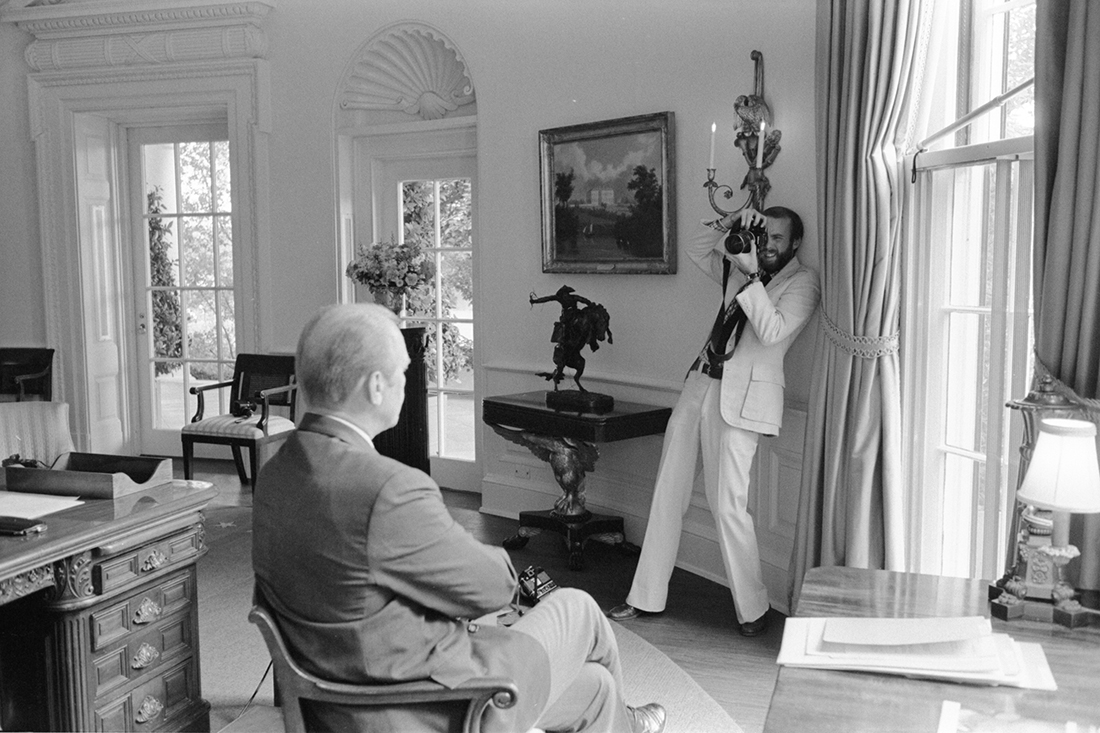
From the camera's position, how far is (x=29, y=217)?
7840mm

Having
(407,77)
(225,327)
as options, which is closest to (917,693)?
(407,77)

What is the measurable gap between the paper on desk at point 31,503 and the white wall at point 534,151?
9.91ft

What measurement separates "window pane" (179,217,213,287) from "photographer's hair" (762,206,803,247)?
15.3ft

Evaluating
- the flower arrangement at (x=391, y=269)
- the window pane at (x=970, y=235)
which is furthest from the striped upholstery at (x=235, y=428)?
the window pane at (x=970, y=235)

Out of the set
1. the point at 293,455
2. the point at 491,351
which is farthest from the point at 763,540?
the point at 293,455

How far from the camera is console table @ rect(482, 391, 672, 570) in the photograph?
17.6 ft

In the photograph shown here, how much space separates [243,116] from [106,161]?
1.36 meters

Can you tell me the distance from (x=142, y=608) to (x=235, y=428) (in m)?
3.49

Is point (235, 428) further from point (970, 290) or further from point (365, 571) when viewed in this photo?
point (365, 571)

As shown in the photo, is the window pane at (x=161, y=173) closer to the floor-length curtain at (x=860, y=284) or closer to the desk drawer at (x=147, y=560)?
the desk drawer at (x=147, y=560)

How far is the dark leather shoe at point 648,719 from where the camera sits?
3184 mm

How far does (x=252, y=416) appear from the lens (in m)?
6.88

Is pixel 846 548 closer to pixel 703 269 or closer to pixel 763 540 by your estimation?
pixel 763 540

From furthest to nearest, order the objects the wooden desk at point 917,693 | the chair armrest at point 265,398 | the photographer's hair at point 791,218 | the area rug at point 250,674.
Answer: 1. the chair armrest at point 265,398
2. the photographer's hair at point 791,218
3. the area rug at point 250,674
4. the wooden desk at point 917,693
